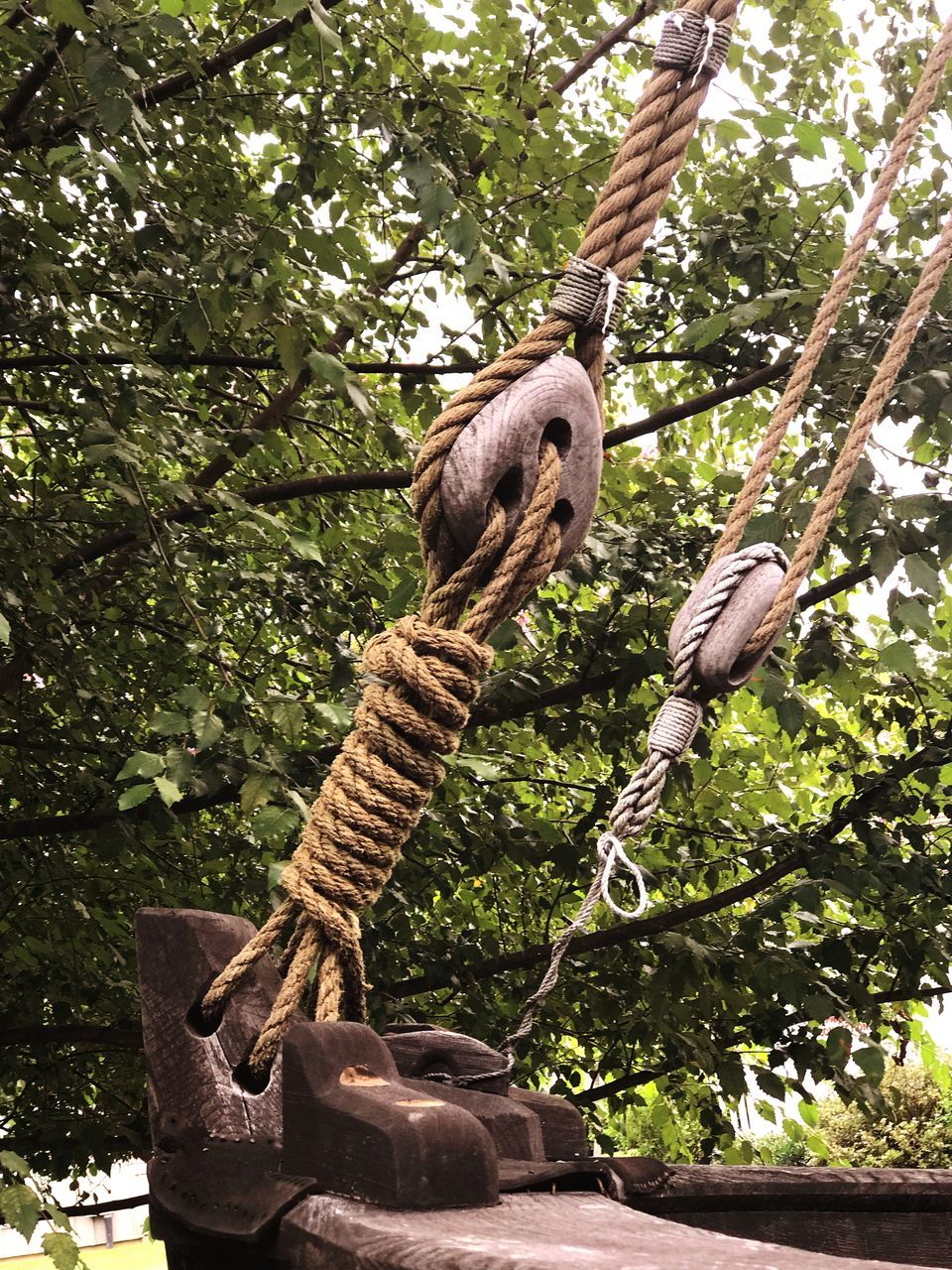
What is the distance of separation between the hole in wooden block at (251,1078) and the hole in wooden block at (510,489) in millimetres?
465

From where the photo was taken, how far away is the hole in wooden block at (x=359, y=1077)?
85 centimetres

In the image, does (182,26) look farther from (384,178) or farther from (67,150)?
(384,178)

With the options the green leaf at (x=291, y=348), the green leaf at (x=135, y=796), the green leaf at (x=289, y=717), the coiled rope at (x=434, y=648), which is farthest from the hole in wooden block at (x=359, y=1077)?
the green leaf at (x=291, y=348)

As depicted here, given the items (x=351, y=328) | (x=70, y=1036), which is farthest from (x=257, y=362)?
(x=70, y=1036)

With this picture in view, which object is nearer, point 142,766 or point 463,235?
point 142,766

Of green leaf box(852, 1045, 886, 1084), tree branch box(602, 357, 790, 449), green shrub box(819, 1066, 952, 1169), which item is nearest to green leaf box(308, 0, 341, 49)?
tree branch box(602, 357, 790, 449)

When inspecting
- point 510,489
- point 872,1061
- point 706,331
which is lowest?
point 872,1061

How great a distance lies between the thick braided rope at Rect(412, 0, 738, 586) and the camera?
0.99m

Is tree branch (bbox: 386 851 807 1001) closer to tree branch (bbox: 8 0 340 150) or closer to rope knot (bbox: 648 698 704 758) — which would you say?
rope knot (bbox: 648 698 704 758)

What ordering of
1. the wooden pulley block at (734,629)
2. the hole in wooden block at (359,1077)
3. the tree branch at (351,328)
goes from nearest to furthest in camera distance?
the hole in wooden block at (359,1077)
the wooden pulley block at (734,629)
the tree branch at (351,328)

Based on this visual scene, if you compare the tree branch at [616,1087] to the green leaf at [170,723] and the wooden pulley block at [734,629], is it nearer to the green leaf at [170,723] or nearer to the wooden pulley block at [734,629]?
the green leaf at [170,723]

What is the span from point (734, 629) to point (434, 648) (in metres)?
0.27

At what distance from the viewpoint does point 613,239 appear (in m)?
1.04

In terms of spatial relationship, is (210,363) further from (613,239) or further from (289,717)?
(613,239)
